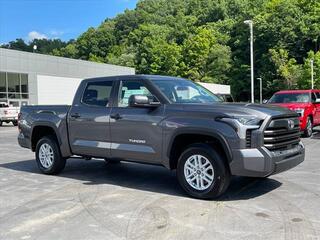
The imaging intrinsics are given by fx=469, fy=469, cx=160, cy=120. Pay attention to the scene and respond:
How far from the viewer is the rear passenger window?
27.5 ft

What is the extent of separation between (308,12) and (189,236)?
89230mm

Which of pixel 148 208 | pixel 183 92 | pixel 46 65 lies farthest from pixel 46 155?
pixel 46 65

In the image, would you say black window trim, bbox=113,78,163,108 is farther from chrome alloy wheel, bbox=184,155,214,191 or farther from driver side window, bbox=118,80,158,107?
chrome alloy wheel, bbox=184,155,214,191

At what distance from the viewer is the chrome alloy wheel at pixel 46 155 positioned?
9375 millimetres

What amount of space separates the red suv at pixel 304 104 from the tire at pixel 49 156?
9578mm

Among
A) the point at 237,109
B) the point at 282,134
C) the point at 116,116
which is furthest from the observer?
the point at 116,116

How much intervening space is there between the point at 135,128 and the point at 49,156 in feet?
8.56

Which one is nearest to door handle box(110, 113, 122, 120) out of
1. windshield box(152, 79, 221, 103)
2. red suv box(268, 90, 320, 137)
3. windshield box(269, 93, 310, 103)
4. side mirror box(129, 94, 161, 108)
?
side mirror box(129, 94, 161, 108)

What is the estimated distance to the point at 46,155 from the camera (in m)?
9.48

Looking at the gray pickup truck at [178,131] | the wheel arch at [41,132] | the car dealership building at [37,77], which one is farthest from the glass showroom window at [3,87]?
the gray pickup truck at [178,131]

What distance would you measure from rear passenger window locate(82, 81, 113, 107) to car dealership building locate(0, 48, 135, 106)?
33.6m

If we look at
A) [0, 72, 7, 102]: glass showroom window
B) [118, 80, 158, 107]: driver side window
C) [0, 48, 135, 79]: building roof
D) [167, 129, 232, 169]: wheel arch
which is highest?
[0, 48, 135, 79]: building roof

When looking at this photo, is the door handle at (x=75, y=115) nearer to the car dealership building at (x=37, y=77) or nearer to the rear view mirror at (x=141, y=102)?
the rear view mirror at (x=141, y=102)

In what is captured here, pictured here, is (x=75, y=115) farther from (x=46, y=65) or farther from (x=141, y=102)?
(x=46, y=65)
